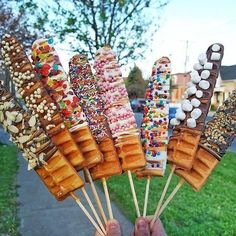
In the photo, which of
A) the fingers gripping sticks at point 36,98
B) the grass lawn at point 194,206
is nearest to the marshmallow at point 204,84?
the fingers gripping sticks at point 36,98

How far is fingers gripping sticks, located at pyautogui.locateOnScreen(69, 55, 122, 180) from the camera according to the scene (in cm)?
194

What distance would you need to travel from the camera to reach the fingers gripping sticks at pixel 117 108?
1.94 meters

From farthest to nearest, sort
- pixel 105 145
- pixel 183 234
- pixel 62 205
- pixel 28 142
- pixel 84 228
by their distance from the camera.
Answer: pixel 62 205
pixel 84 228
pixel 183 234
pixel 105 145
pixel 28 142

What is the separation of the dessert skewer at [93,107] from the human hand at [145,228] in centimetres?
15

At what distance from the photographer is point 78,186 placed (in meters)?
1.80

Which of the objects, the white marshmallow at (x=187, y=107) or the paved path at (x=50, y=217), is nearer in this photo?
the white marshmallow at (x=187, y=107)

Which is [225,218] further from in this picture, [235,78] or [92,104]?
[235,78]

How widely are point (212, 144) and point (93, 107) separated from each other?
0.65 metres

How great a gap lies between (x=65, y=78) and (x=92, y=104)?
248mm

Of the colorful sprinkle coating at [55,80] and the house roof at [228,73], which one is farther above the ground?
the colorful sprinkle coating at [55,80]

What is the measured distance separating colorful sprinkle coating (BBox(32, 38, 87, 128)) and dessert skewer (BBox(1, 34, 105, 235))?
0.07m

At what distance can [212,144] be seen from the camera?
1.99m

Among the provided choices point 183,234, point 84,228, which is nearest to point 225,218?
point 183,234

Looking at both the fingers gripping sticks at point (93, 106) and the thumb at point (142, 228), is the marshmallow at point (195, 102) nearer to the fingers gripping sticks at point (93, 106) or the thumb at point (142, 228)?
the fingers gripping sticks at point (93, 106)
